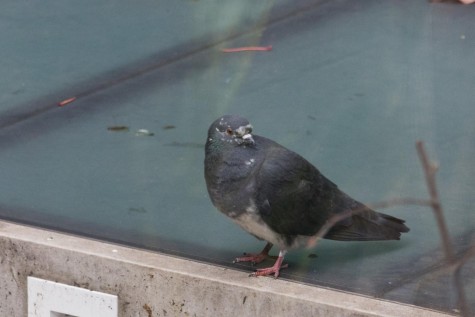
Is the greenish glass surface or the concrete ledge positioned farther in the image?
the greenish glass surface

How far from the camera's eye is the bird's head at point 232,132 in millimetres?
3266

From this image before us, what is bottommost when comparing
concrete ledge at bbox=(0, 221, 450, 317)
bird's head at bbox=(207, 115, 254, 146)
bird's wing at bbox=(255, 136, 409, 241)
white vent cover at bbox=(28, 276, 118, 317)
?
white vent cover at bbox=(28, 276, 118, 317)

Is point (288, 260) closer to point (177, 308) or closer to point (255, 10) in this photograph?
point (177, 308)

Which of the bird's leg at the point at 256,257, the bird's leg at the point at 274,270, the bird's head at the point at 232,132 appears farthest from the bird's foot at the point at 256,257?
the bird's head at the point at 232,132

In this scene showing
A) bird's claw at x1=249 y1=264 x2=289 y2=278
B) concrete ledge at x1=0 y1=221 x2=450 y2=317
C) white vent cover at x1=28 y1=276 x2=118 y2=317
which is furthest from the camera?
white vent cover at x1=28 y1=276 x2=118 y2=317

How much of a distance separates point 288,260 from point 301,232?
0.75 ft

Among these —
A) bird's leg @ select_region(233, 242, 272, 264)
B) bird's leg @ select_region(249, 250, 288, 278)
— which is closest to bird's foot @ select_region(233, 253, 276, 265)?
bird's leg @ select_region(233, 242, 272, 264)

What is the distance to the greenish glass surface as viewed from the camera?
3.56 metres

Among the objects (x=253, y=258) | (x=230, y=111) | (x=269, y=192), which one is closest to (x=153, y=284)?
(x=253, y=258)

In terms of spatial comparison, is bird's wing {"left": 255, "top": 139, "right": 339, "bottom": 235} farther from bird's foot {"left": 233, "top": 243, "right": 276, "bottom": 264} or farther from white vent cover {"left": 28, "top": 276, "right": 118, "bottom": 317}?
white vent cover {"left": 28, "top": 276, "right": 118, "bottom": 317}

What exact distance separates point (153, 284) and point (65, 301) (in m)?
0.37

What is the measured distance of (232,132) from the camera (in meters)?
3.27

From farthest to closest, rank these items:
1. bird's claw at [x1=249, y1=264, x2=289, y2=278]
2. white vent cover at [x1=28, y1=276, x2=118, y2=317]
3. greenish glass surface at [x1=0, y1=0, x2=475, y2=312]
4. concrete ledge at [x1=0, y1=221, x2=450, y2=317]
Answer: greenish glass surface at [x1=0, y1=0, x2=475, y2=312] < white vent cover at [x1=28, y1=276, x2=118, y2=317] < bird's claw at [x1=249, y1=264, x2=289, y2=278] < concrete ledge at [x1=0, y1=221, x2=450, y2=317]

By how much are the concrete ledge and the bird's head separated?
436 mm
